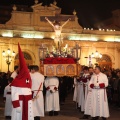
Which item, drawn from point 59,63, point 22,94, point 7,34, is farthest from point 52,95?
point 7,34

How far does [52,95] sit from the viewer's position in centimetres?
1550

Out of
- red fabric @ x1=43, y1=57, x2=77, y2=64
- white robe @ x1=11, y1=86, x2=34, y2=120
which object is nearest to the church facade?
red fabric @ x1=43, y1=57, x2=77, y2=64

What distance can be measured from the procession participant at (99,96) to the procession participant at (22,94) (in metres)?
4.50

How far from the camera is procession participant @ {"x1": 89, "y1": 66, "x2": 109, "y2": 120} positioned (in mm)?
13508

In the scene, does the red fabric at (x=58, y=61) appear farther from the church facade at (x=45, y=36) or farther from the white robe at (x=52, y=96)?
the church facade at (x=45, y=36)

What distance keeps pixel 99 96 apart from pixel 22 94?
4957 millimetres

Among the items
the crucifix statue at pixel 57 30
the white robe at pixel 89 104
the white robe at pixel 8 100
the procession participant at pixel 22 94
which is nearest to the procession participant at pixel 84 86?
the white robe at pixel 89 104

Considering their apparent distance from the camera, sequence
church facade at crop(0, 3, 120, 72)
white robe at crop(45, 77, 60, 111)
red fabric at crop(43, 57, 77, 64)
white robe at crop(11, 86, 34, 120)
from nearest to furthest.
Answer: white robe at crop(11, 86, 34, 120), red fabric at crop(43, 57, 77, 64), white robe at crop(45, 77, 60, 111), church facade at crop(0, 3, 120, 72)

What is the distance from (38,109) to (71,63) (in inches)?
113

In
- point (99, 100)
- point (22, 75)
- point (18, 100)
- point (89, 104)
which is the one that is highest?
point (22, 75)

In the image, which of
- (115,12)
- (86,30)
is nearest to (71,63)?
(86,30)

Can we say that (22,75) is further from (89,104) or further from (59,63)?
(59,63)

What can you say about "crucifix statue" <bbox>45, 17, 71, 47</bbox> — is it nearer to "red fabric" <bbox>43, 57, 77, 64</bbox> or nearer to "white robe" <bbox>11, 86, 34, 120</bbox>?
"red fabric" <bbox>43, 57, 77, 64</bbox>

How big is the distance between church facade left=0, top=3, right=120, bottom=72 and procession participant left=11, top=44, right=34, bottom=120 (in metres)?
30.2
